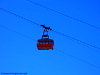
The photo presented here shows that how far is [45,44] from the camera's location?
100.0ft

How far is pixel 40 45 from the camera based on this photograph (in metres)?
30.6

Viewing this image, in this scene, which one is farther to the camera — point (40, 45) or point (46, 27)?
point (40, 45)

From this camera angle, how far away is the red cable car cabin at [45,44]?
100.0 ft

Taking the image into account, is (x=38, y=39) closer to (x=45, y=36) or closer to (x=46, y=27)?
(x=45, y=36)

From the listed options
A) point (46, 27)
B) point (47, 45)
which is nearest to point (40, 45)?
point (47, 45)

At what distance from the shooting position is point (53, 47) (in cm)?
3084

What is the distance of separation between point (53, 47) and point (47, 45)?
814 mm

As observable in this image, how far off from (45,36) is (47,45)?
1119 millimetres

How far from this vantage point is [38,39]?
31422 mm

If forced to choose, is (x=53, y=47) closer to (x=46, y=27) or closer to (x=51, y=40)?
(x=51, y=40)

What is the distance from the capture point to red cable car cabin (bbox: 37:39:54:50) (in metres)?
30.5

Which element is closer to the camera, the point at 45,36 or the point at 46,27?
the point at 46,27

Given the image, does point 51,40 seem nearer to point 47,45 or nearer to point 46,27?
point 47,45

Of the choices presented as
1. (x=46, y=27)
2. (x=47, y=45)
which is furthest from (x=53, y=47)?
(x=46, y=27)
